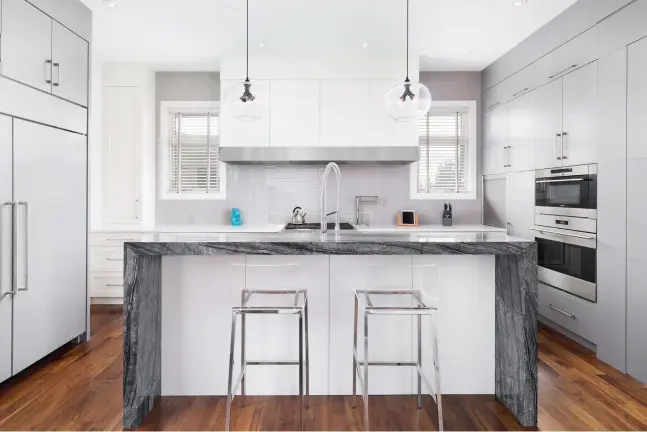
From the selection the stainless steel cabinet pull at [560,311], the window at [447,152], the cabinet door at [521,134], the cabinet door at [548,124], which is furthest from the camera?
the window at [447,152]

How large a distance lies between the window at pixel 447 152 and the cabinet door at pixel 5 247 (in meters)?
3.82

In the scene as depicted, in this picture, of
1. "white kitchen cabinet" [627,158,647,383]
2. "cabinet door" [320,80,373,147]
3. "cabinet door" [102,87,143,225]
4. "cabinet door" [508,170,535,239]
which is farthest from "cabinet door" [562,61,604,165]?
"cabinet door" [102,87,143,225]

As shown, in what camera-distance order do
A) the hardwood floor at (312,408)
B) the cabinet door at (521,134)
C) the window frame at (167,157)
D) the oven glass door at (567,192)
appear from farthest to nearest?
1. the window frame at (167,157)
2. the cabinet door at (521,134)
3. the oven glass door at (567,192)
4. the hardwood floor at (312,408)

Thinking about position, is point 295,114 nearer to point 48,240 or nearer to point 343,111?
point 343,111

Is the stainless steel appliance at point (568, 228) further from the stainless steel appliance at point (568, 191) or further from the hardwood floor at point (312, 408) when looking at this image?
the hardwood floor at point (312, 408)

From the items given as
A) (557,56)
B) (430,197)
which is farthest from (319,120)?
(557,56)

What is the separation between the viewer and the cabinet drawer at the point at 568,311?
3.07 m

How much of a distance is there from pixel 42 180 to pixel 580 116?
3.79 m

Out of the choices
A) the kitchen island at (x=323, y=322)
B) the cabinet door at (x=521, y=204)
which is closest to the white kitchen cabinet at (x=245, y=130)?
the kitchen island at (x=323, y=322)

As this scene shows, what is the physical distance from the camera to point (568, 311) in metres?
3.31

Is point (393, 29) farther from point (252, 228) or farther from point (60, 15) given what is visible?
point (60, 15)

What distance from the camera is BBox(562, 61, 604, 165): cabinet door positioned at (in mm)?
2965

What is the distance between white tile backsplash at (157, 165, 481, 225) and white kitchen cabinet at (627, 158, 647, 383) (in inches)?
93.8

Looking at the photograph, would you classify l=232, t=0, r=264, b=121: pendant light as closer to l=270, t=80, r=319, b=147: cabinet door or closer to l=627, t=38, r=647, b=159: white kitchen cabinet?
l=270, t=80, r=319, b=147: cabinet door
